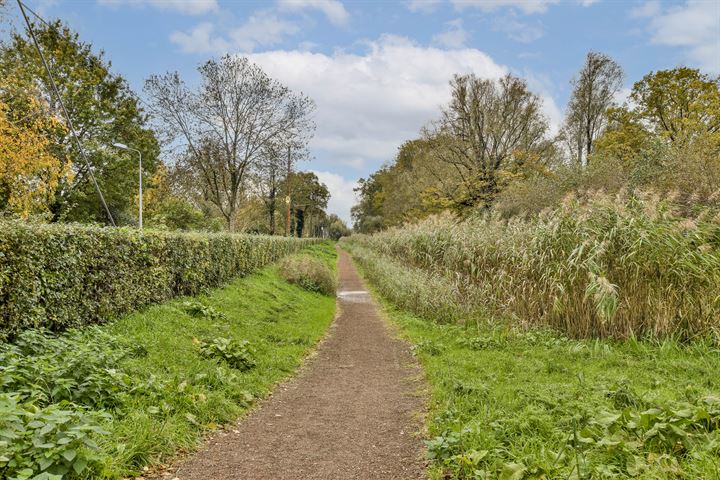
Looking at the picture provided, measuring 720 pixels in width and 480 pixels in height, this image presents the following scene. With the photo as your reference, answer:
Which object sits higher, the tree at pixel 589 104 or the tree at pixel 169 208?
the tree at pixel 589 104

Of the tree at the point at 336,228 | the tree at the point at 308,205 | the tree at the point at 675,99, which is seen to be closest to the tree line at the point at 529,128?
the tree at the point at 675,99

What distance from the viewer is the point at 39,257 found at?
222 inches

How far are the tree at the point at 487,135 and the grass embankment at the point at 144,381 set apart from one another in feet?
66.2

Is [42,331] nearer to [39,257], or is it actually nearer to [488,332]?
[39,257]

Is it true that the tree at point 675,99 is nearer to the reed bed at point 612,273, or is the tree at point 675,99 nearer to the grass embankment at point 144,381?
the reed bed at point 612,273

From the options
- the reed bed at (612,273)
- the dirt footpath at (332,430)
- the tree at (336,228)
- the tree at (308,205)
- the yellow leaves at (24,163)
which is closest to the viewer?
the dirt footpath at (332,430)

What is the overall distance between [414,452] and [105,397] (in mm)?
2977

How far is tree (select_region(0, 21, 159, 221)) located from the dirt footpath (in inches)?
798

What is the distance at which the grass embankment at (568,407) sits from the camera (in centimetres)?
310

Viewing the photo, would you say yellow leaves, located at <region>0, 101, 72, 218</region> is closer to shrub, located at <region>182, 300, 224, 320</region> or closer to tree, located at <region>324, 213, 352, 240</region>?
shrub, located at <region>182, 300, 224, 320</region>

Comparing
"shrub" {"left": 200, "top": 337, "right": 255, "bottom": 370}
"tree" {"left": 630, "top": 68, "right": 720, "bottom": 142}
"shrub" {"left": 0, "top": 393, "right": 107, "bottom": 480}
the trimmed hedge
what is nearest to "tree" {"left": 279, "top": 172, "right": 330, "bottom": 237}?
"tree" {"left": 630, "top": 68, "right": 720, "bottom": 142}

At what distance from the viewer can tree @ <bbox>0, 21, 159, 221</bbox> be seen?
23.1 metres

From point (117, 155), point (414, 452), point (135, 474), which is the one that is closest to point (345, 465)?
point (414, 452)

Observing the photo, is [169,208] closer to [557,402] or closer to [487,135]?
[487,135]
